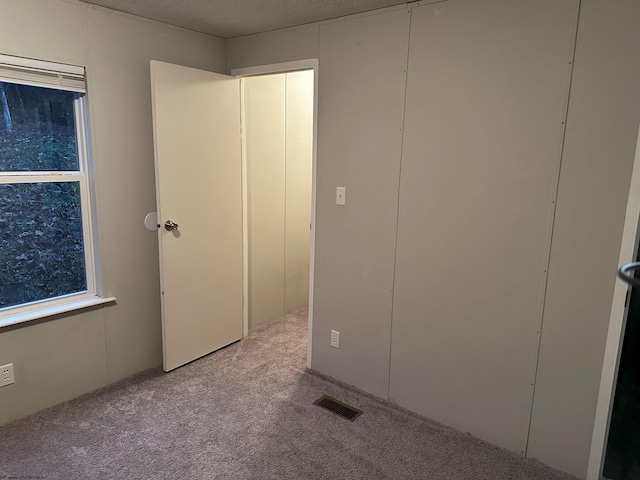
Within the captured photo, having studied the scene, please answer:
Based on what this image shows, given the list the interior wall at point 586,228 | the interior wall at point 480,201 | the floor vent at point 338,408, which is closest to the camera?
the interior wall at point 586,228

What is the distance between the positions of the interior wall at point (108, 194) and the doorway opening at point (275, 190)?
57cm

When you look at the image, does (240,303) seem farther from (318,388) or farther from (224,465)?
(224,465)

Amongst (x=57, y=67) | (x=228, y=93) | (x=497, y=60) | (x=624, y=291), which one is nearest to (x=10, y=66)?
(x=57, y=67)

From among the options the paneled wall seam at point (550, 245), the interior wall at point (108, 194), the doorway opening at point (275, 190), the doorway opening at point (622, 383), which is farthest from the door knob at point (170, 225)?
the doorway opening at point (622, 383)

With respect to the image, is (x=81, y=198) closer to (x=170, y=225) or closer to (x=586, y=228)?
(x=170, y=225)

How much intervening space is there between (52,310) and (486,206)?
7.84 ft

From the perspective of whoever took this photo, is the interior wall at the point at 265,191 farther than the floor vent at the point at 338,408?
Yes

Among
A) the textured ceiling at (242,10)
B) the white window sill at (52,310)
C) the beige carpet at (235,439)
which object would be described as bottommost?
the beige carpet at (235,439)

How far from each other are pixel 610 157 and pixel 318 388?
2011 millimetres

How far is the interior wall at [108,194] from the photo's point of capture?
2.24 metres

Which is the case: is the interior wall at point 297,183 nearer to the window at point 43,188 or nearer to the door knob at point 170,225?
the door knob at point 170,225

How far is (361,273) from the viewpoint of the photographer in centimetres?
261

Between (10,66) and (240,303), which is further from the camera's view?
(240,303)

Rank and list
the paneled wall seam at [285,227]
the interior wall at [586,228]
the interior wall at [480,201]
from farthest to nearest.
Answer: the paneled wall seam at [285,227] → the interior wall at [480,201] → the interior wall at [586,228]
